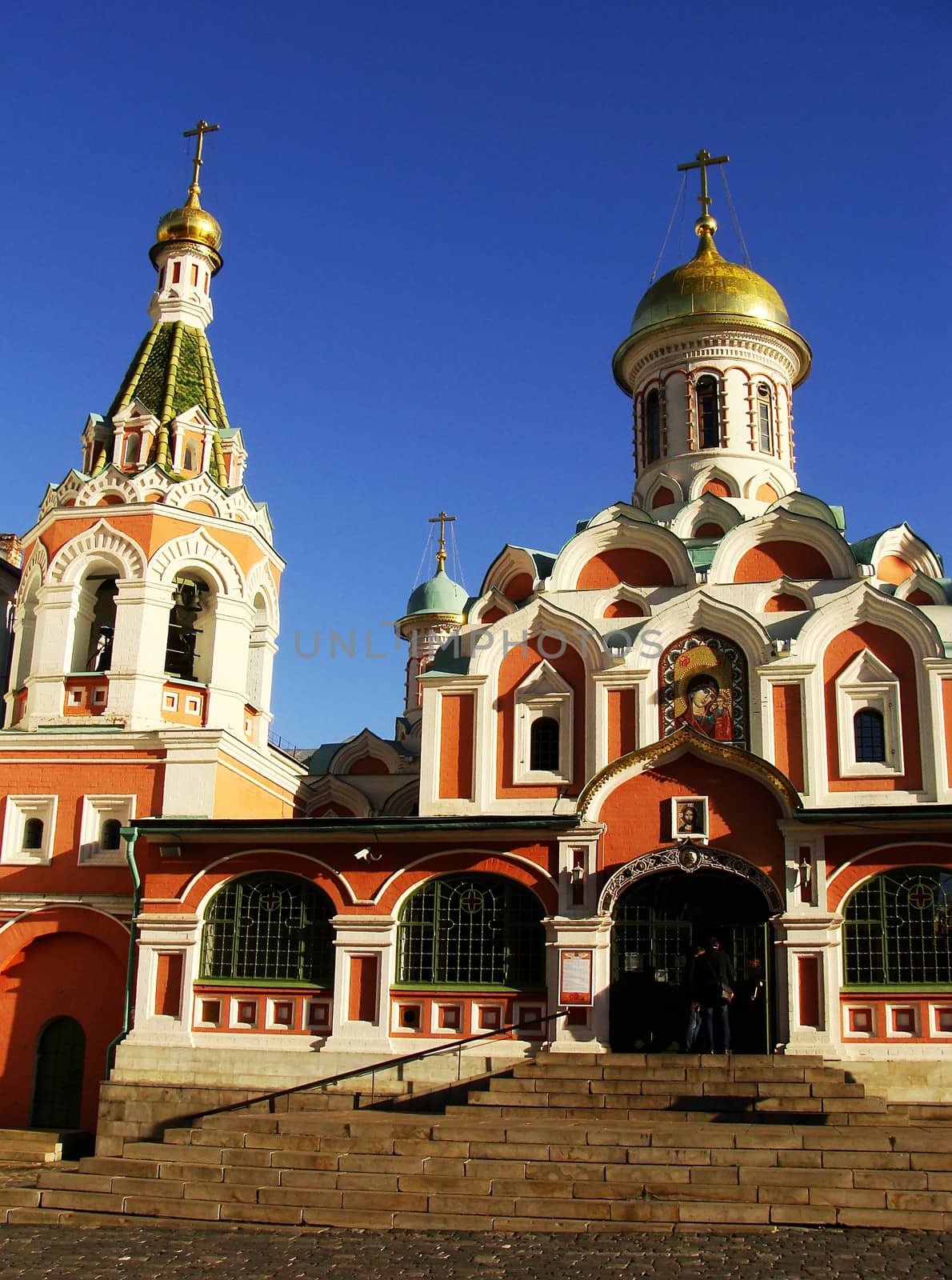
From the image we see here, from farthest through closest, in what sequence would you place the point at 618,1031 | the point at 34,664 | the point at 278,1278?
1. the point at 34,664
2. the point at 618,1031
3. the point at 278,1278

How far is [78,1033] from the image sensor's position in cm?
1673

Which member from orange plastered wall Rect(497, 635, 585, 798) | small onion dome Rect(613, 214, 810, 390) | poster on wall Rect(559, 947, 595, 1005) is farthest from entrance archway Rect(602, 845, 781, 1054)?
small onion dome Rect(613, 214, 810, 390)

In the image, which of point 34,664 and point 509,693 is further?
point 34,664

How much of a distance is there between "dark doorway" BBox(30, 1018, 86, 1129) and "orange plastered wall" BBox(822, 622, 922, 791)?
9.17 meters

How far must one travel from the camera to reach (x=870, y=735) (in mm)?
16266

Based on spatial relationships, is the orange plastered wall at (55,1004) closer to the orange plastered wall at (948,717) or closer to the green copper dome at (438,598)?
the orange plastered wall at (948,717)

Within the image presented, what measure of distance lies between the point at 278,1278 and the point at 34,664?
10.8 meters

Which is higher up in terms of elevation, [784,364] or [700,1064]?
[784,364]

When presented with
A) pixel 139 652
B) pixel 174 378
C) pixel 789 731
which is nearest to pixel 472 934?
pixel 789 731

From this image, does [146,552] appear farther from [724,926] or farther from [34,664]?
[724,926]

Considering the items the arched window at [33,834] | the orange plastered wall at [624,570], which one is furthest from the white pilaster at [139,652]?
the orange plastered wall at [624,570]

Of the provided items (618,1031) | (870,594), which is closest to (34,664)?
(618,1031)

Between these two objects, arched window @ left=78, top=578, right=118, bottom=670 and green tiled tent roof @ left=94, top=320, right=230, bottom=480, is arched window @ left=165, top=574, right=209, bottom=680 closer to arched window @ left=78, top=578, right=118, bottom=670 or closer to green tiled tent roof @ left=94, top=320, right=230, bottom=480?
arched window @ left=78, top=578, right=118, bottom=670

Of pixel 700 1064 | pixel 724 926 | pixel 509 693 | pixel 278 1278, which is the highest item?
pixel 509 693
